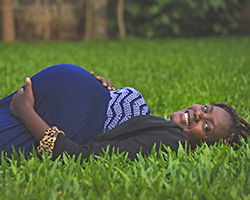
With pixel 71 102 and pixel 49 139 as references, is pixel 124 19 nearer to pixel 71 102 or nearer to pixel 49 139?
pixel 71 102

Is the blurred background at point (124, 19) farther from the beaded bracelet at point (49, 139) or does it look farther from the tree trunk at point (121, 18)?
the beaded bracelet at point (49, 139)

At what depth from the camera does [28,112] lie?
1.86m

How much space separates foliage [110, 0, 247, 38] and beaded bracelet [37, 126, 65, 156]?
33.2ft

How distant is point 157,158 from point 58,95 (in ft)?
2.32

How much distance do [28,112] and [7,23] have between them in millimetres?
9400

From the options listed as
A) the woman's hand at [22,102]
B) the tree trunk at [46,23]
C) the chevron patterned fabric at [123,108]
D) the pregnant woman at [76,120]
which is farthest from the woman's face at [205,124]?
the tree trunk at [46,23]

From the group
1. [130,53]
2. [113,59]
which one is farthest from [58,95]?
[130,53]

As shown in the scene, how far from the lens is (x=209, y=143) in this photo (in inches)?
86.2

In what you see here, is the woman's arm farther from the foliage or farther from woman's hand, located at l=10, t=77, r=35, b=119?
the foliage

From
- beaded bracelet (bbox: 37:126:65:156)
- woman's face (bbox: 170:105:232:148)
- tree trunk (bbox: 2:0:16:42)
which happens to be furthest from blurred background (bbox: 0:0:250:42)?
beaded bracelet (bbox: 37:126:65:156)

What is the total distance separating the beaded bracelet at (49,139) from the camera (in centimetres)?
183

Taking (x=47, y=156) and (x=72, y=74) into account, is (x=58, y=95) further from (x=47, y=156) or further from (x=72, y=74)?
(x=47, y=156)

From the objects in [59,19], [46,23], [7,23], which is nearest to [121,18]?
[59,19]

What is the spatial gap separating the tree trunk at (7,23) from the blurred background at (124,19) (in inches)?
4.2
